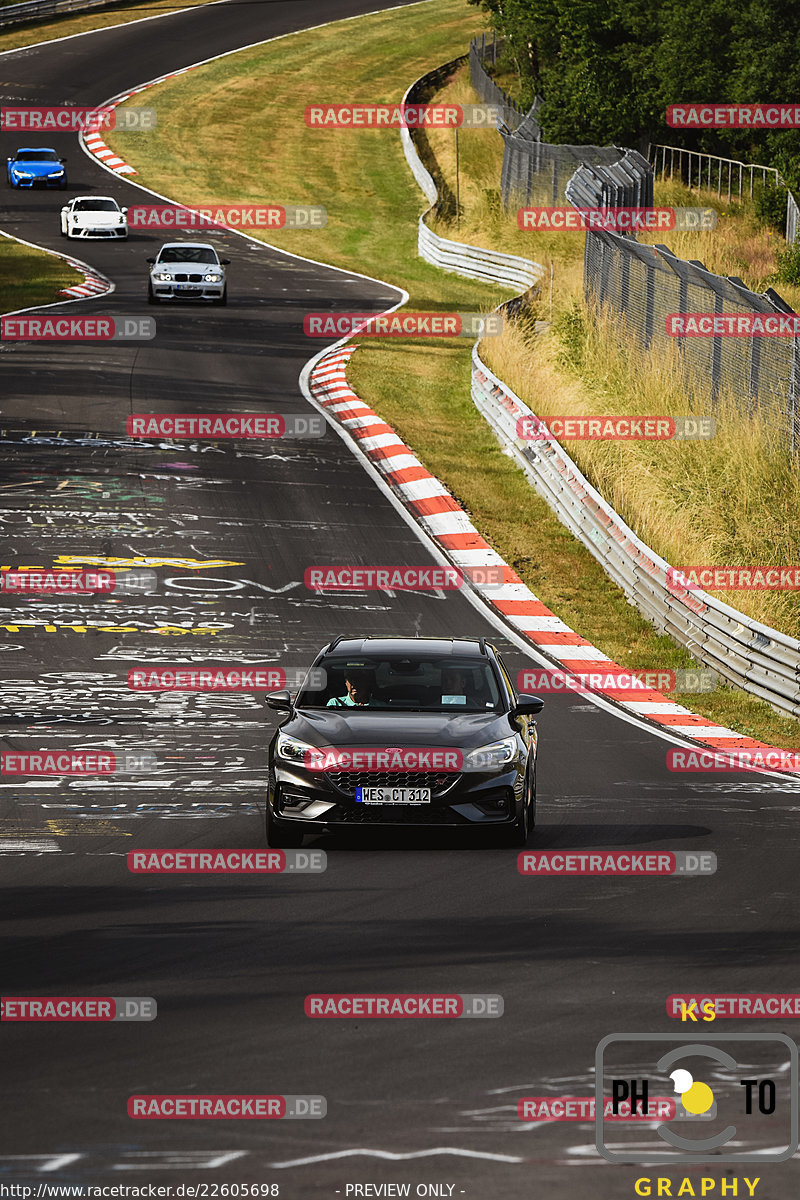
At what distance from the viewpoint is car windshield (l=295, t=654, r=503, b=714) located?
12719 millimetres

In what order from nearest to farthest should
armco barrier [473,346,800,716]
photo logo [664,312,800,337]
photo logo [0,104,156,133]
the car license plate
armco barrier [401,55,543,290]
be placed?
the car license plate
armco barrier [473,346,800,716]
photo logo [664,312,800,337]
armco barrier [401,55,543,290]
photo logo [0,104,156,133]

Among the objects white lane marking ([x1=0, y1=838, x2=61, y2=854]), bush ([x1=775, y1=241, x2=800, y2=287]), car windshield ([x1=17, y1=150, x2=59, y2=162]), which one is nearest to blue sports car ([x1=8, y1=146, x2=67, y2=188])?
car windshield ([x1=17, y1=150, x2=59, y2=162])

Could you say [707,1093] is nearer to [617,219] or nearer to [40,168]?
[617,219]

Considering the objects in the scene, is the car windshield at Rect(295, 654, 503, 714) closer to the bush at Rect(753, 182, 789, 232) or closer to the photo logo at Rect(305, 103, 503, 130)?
the bush at Rect(753, 182, 789, 232)

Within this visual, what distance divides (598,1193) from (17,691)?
37.0ft

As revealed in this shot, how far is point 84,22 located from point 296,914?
286 ft

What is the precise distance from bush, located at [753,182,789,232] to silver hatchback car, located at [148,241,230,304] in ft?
43.9

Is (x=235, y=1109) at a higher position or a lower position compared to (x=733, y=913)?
higher

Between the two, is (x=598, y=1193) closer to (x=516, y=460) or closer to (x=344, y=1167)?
(x=344, y=1167)

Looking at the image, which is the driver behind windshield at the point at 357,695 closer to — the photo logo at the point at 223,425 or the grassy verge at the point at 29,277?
the photo logo at the point at 223,425

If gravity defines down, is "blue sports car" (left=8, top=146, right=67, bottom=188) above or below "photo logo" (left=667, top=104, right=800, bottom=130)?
below

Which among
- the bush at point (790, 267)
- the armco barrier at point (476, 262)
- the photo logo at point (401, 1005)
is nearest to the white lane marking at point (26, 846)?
the photo logo at point (401, 1005)

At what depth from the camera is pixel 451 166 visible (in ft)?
217

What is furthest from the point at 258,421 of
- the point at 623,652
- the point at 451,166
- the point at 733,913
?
the point at 451,166
